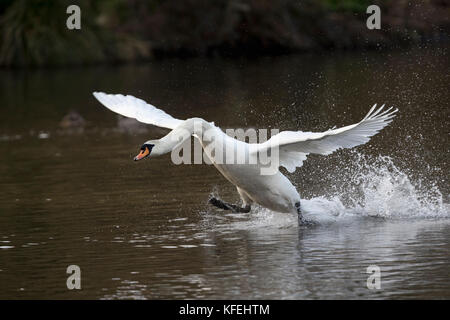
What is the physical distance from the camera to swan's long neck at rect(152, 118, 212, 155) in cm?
1148

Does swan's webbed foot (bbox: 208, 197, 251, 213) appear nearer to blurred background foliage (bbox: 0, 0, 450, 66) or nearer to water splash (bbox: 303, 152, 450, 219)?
water splash (bbox: 303, 152, 450, 219)

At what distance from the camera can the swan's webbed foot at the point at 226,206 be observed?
13.0 m

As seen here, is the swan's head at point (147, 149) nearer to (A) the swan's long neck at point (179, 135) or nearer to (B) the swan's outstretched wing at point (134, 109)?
(A) the swan's long neck at point (179, 135)

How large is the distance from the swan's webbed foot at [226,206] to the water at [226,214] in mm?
179

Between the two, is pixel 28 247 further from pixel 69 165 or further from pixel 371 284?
pixel 69 165

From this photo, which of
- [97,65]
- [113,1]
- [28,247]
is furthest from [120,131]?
[113,1]

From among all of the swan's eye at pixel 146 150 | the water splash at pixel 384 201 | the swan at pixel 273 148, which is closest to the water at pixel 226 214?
the water splash at pixel 384 201

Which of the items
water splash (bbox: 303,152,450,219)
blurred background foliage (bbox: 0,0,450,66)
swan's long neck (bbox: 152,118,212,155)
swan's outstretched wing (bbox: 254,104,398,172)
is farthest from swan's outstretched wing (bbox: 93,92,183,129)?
blurred background foliage (bbox: 0,0,450,66)

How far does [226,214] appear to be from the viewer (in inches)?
552

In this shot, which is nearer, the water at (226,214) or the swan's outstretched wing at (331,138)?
the water at (226,214)

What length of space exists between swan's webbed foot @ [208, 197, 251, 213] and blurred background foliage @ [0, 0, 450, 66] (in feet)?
120

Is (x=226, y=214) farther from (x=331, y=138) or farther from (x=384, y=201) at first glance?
(x=331, y=138)

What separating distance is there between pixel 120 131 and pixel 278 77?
11856mm

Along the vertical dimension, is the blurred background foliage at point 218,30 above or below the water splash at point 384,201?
above
